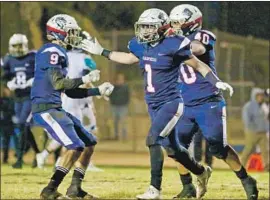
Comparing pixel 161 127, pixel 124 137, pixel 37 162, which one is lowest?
pixel 124 137

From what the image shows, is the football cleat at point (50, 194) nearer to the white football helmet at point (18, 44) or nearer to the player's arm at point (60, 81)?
the player's arm at point (60, 81)

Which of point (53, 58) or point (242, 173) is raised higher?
point (53, 58)

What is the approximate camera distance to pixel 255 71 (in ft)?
30.7

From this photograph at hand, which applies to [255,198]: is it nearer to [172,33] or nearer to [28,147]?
[172,33]

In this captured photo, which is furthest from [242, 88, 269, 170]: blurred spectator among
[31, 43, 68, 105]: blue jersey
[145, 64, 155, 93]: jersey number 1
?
[145, 64, 155, 93]: jersey number 1

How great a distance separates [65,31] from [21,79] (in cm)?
210

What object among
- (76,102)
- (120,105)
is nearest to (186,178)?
(76,102)

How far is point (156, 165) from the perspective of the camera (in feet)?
18.2

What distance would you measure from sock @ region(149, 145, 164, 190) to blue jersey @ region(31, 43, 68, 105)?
91 cm

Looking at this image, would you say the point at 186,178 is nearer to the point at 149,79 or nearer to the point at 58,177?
the point at 58,177

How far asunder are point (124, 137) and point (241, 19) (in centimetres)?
404

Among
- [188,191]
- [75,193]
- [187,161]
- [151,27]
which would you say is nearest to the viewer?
[151,27]

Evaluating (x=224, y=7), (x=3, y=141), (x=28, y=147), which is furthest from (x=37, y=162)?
(x=224, y=7)

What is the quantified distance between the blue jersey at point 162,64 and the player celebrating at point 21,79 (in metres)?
2.10
